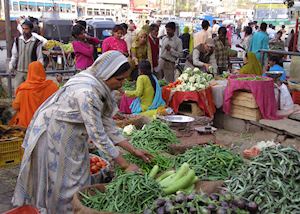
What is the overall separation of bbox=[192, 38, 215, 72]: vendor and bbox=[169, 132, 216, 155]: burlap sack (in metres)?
3.69

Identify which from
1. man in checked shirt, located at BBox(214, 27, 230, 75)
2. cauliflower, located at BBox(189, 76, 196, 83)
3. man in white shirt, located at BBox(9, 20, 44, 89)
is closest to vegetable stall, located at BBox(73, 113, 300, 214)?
cauliflower, located at BBox(189, 76, 196, 83)

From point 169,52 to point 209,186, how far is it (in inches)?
284

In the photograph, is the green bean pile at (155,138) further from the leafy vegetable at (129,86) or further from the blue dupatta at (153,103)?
the leafy vegetable at (129,86)

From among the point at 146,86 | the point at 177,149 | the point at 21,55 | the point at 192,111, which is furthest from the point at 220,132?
the point at 21,55

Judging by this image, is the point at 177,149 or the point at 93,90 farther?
the point at 177,149

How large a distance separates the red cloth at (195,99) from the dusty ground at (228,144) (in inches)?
20.3

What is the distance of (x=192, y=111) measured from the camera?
7734mm

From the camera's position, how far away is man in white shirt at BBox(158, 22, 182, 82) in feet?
32.4

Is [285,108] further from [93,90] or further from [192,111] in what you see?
[93,90]

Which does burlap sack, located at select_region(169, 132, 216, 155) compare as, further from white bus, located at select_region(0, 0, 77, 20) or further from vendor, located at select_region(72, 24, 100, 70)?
white bus, located at select_region(0, 0, 77, 20)

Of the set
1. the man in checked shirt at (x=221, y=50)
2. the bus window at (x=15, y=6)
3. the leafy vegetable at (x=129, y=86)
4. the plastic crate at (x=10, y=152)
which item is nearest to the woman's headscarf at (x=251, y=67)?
the man in checked shirt at (x=221, y=50)

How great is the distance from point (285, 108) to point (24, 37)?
16.4 feet

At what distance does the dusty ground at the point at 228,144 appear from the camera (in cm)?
497

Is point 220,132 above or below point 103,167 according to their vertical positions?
below
